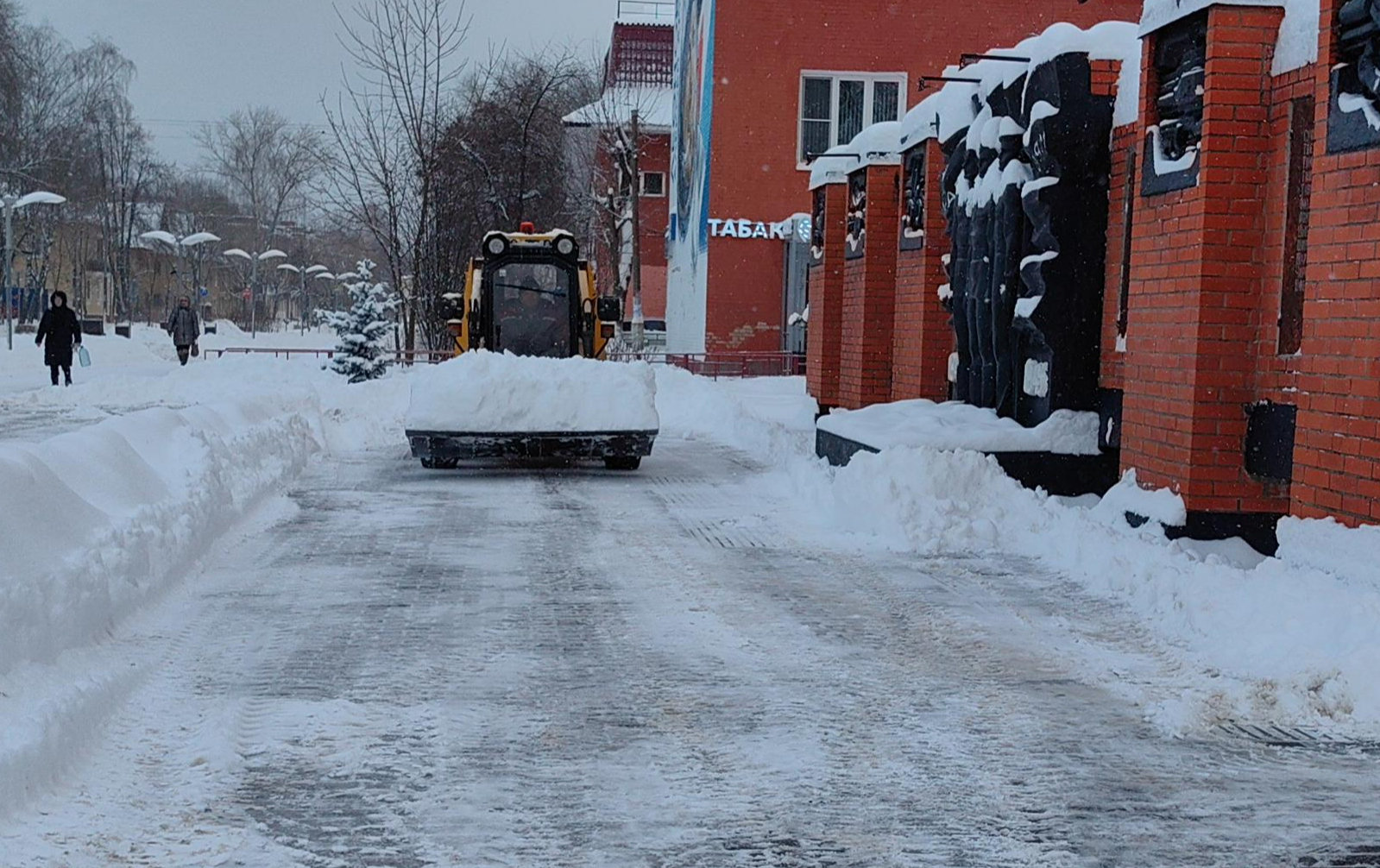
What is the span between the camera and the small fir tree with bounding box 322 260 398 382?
88.9ft

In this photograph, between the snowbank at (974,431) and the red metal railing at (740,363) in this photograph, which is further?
the red metal railing at (740,363)

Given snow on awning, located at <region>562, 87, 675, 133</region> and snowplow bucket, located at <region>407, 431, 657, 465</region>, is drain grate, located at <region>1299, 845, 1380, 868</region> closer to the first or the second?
snowplow bucket, located at <region>407, 431, 657, 465</region>

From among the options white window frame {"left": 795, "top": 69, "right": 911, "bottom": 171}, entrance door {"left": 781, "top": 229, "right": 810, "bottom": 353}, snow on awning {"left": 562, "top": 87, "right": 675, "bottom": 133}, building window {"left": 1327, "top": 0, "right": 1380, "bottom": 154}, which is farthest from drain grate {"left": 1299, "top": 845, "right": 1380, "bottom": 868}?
snow on awning {"left": 562, "top": 87, "right": 675, "bottom": 133}

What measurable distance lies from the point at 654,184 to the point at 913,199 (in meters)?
36.9

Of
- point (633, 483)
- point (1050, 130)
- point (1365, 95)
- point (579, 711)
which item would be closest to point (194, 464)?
point (633, 483)

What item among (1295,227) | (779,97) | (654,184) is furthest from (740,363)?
(1295,227)

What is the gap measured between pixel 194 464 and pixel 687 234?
92.4 ft

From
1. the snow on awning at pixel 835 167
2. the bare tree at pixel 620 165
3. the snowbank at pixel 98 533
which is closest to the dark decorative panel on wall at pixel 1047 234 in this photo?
the snow on awning at pixel 835 167

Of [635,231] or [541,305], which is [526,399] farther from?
[635,231]

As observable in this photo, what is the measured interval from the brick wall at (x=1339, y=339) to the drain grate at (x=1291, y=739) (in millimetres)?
1878

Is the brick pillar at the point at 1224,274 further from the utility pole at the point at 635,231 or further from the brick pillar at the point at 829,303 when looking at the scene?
the utility pole at the point at 635,231

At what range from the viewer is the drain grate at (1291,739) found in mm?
5031

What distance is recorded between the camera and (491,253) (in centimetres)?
1698

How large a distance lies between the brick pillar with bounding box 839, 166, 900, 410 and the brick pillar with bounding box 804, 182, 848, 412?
5.50 feet
